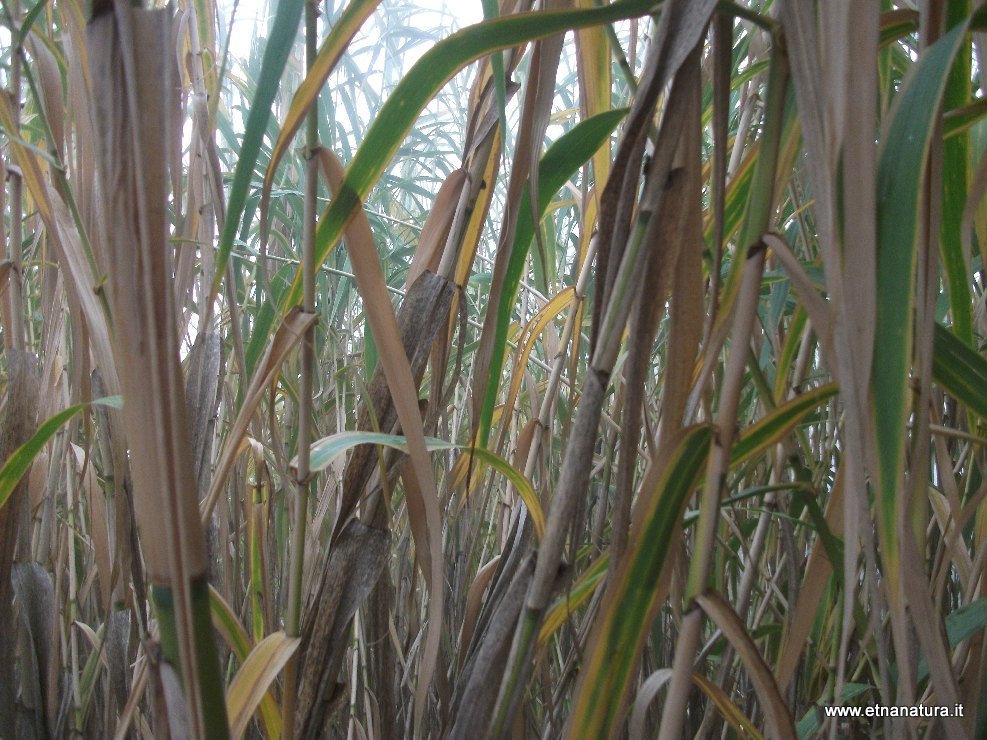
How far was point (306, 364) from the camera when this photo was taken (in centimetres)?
35

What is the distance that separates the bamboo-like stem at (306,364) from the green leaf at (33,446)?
0.11 meters

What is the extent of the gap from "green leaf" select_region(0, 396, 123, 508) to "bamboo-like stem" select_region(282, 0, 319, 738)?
0.11 metres

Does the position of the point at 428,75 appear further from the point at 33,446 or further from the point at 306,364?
the point at 33,446

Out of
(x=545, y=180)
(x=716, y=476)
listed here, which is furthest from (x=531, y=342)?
(x=716, y=476)

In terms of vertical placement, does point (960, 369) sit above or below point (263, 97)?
below

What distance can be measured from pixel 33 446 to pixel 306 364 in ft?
0.56

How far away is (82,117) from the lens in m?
0.50

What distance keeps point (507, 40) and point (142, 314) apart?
186 mm

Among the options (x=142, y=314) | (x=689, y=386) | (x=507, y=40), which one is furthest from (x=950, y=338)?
(x=142, y=314)

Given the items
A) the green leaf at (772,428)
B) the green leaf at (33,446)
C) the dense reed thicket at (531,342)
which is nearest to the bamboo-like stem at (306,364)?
the dense reed thicket at (531,342)

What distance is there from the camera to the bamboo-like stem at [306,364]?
348 millimetres

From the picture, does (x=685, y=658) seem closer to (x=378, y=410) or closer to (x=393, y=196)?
(x=378, y=410)

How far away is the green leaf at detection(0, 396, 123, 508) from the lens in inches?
15.8

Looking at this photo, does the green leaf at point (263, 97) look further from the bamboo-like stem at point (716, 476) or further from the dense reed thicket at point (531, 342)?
the bamboo-like stem at point (716, 476)
